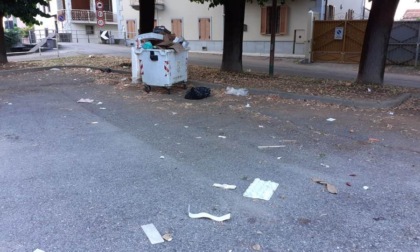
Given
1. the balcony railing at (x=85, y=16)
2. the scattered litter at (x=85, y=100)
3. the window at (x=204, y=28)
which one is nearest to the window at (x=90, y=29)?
the balcony railing at (x=85, y=16)

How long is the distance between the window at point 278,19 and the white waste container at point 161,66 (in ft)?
48.9

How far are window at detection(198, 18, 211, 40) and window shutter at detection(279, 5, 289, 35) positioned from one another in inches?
255

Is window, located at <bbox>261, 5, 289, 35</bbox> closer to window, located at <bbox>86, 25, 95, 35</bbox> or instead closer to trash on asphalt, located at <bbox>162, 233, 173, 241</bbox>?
trash on asphalt, located at <bbox>162, 233, 173, 241</bbox>

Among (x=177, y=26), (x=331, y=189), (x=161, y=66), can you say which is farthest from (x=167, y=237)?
(x=177, y=26)

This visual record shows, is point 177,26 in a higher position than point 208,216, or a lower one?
higher

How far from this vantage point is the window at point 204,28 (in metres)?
28.0

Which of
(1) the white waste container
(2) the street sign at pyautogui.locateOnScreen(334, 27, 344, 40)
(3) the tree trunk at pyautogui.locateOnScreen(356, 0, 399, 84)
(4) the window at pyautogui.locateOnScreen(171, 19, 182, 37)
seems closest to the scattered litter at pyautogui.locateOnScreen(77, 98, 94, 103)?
(1) the white waste container

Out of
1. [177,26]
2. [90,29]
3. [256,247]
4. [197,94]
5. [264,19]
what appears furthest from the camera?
[90,29]

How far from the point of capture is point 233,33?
13156 millimetres

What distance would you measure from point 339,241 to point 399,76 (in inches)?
554

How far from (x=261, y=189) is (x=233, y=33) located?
9.90 metres

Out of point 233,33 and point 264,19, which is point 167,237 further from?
point 264,19

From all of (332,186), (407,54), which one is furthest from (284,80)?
(407,54)

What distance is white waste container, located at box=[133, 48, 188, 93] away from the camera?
9750 mm
